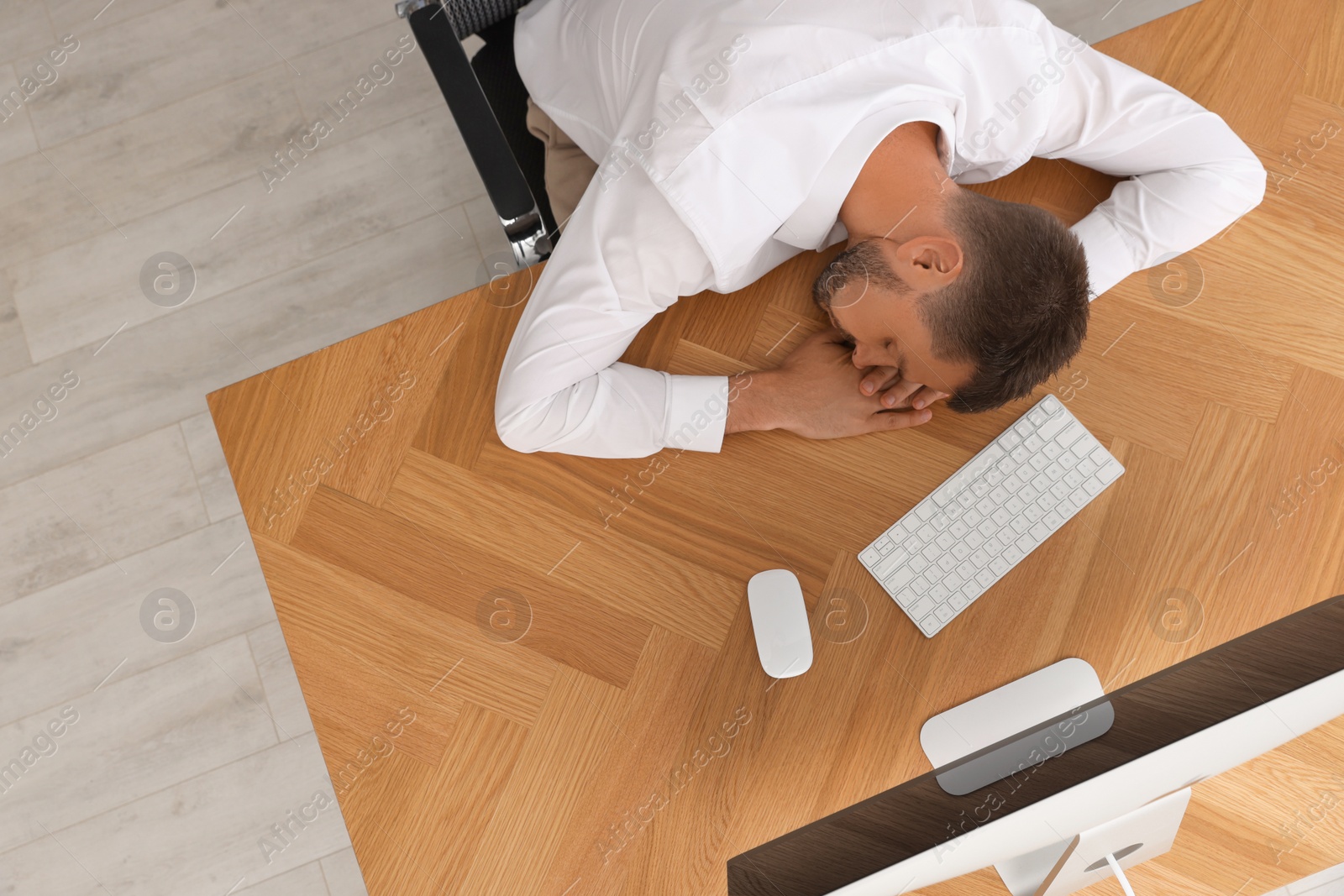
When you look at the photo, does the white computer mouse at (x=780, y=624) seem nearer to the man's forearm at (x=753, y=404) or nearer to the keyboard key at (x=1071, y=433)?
the man's forearm at (x=753, y=404)

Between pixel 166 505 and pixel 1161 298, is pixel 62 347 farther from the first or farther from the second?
pixel 1161 298

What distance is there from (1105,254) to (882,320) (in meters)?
0.31

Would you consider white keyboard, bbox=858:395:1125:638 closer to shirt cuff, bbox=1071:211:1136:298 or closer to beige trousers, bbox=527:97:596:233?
shirt cuff, bbox=1071:211:1136:298

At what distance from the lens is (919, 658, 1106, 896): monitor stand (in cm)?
89

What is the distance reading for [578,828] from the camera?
0.89m

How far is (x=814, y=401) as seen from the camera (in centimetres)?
96

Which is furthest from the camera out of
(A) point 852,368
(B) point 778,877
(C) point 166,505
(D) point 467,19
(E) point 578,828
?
(C) point 166,505

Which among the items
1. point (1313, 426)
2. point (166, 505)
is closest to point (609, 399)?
point (1313, 426)

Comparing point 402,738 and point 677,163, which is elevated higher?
point 677,163

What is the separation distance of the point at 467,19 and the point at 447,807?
1.04 metres

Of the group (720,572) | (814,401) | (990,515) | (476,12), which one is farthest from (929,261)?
(476,12)

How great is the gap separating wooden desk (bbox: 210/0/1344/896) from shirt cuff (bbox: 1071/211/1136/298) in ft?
0.11

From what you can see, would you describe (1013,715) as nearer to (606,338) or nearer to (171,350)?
(606,338)

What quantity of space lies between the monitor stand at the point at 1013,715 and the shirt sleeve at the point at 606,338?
425 millimetres
